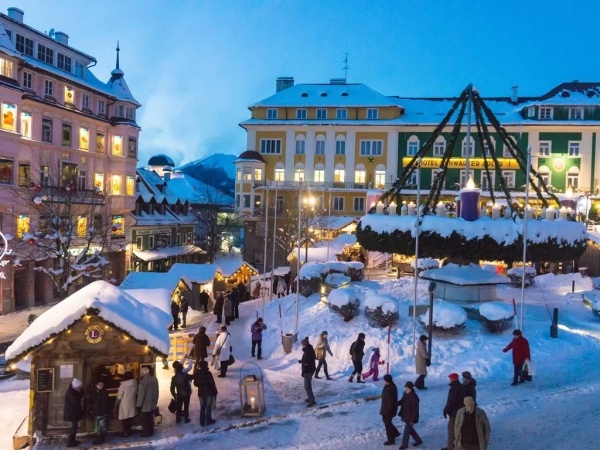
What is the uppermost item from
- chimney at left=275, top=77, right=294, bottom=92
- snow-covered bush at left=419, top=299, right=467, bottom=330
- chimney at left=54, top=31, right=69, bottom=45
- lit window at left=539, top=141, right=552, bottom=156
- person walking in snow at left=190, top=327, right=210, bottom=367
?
chimney at left=275, top=77, right=294, bottom=92

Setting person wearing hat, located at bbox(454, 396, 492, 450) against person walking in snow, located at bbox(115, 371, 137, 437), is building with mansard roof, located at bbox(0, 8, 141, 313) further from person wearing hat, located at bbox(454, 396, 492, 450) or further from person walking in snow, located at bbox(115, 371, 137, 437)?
person wearing hat, located at bbox(454, 396, 492, 450)

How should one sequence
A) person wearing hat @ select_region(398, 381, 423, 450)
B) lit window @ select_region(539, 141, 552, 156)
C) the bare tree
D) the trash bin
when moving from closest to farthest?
person wearing hat @ select_region(398, 381, 423, 450) → the trash bin → the bare tree → lit window @ select_region(539, 141, 552, 156)

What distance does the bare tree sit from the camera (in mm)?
27531

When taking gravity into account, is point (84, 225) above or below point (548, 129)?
below

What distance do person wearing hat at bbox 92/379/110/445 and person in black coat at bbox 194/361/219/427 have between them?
190 centimetres

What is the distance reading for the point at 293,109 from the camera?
57.0 m

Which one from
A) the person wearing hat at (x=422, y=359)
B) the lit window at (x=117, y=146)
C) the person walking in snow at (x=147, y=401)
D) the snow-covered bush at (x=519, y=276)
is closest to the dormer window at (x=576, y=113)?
the snow-covered bush at (x=519, y=276)

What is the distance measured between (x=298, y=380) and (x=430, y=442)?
212 inches

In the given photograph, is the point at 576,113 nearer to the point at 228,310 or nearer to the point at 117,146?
the point at 117,146

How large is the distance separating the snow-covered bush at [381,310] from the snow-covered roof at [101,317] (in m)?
8.21

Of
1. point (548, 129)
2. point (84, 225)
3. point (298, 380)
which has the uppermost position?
point (548, 129)

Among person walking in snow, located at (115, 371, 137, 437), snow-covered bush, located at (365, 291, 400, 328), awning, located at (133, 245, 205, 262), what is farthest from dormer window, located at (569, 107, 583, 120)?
person walking in snow, located at (115, 371, 137, 437)

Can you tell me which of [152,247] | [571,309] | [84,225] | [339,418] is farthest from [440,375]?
[152,247]

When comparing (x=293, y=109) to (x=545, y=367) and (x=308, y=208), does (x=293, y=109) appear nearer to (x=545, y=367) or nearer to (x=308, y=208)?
(x=308, y=208)
